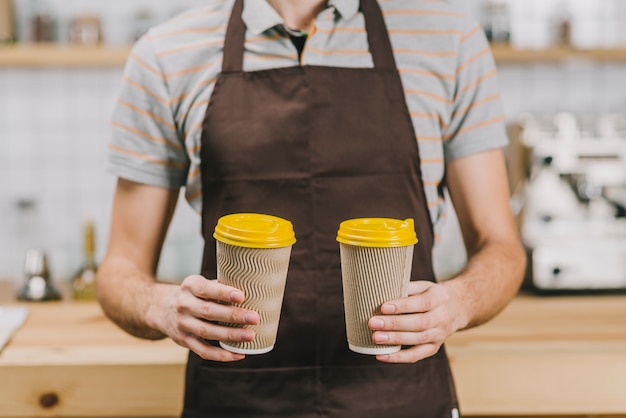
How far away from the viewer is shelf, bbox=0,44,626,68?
8.65ft

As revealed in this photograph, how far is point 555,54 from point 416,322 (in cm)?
202

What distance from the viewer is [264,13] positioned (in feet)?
4.47

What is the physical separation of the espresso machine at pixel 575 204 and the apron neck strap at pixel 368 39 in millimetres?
1260

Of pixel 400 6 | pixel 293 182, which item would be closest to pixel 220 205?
pixel 293 182

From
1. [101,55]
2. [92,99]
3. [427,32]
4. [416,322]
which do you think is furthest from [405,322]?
[92,99]

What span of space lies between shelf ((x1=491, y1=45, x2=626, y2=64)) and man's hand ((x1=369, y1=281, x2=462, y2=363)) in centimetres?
184

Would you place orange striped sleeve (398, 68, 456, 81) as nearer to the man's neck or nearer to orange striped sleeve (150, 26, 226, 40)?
the man's neck

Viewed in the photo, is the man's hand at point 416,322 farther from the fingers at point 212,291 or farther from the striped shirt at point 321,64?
the striped shirt at point 321,64

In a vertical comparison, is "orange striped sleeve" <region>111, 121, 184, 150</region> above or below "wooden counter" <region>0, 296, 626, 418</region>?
above

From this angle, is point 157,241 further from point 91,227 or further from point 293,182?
point 91,227

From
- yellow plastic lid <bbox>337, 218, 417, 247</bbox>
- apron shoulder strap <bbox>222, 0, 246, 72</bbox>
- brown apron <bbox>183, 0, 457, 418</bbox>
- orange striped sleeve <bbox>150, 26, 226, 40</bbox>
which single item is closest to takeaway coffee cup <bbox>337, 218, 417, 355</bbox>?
yellow plastic lid <bbox>337, 218, 417, 247</bbox>

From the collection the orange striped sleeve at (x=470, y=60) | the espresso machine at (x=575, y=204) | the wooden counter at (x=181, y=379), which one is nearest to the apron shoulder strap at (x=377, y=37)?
the orange striped sleeve at (x=470, y=60)

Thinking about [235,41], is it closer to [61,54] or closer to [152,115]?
[152,115]

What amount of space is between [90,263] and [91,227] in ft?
0.51
